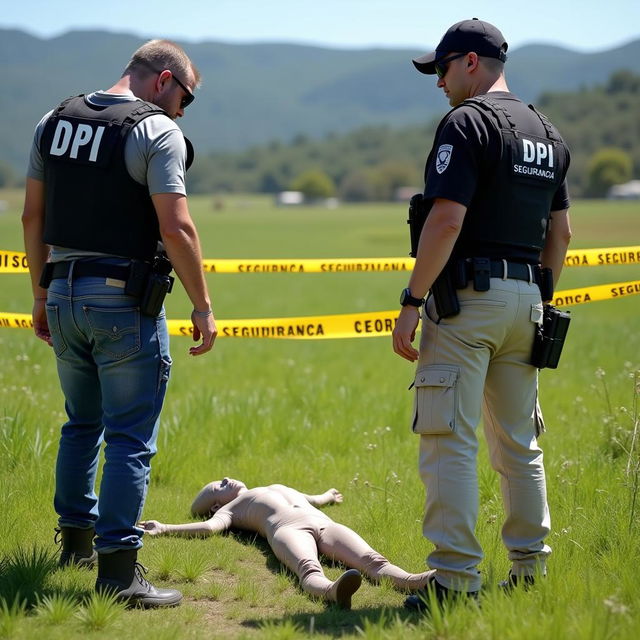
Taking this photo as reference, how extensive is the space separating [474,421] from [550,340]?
1.68 feet

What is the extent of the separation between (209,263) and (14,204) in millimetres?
141662

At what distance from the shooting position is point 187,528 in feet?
16.1

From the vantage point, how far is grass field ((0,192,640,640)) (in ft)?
11.4

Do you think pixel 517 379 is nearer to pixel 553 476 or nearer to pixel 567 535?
pixel 567 535

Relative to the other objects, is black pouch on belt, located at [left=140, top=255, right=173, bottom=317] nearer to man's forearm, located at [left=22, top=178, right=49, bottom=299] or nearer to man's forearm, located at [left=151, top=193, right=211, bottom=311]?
man's forearm, located at [left=151, top=193, right=211, bottom=311]

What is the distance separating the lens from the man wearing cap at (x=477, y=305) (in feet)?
12.1

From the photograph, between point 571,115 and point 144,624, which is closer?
point 144,624

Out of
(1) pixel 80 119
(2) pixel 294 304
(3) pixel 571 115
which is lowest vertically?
(2) pixel 294 304

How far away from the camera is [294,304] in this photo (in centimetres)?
2253

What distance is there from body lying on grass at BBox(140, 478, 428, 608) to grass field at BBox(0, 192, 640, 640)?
3.2 inches

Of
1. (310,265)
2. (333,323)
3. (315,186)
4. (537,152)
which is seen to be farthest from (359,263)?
(315,186)

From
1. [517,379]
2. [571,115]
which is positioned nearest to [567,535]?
[517,379]

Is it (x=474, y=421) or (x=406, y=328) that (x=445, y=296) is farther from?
(x=474, y=421)

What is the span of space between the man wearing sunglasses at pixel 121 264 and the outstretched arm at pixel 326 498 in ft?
4.71
